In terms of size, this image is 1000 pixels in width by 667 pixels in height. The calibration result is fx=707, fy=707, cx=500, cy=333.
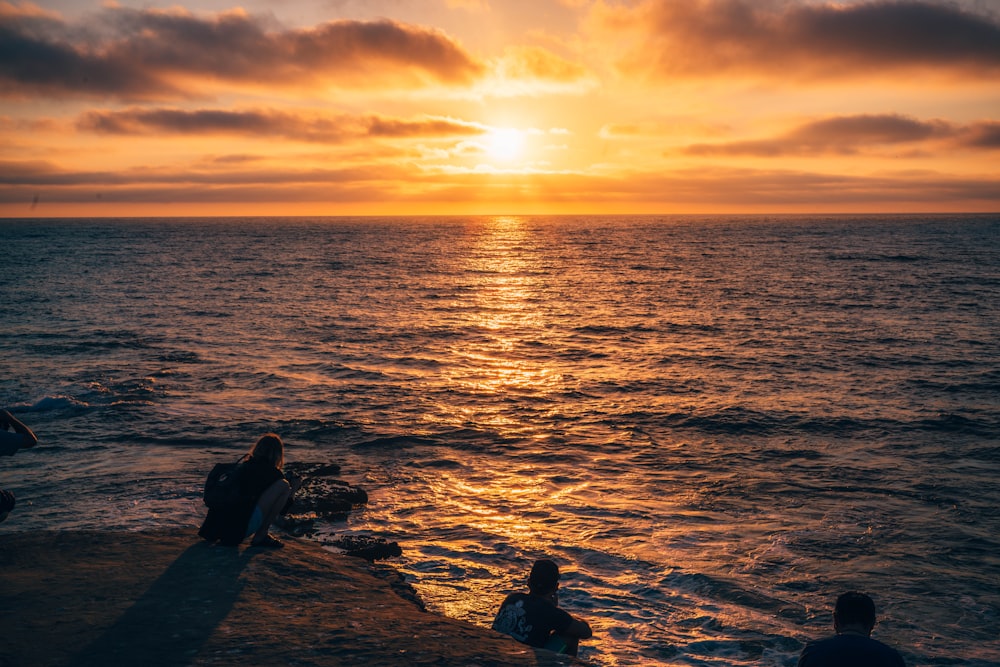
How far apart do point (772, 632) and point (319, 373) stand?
20.4 m

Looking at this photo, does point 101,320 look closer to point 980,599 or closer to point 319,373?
point 319,373

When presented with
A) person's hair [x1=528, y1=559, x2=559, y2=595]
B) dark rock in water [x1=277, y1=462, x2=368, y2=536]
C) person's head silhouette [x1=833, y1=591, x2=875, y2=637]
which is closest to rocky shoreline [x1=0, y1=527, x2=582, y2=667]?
person's hair [x1=528, y1=559, x2=559, y2=595]

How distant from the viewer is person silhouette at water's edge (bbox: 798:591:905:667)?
5.20 meters

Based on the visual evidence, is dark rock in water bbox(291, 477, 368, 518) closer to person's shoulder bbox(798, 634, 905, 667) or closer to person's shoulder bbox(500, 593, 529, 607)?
person's shoulder bbox(500, 593, 529, 607)

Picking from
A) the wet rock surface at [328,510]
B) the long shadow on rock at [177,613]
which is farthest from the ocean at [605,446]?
the long shadow on rock at [177,613]

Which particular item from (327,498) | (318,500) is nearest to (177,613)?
(318,500)

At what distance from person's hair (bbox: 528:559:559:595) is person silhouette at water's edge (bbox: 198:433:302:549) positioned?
3530 millimetres

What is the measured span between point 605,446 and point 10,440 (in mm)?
13098

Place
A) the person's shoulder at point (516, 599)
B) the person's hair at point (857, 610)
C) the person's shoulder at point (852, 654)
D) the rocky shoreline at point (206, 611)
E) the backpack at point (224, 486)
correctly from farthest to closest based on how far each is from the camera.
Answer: the backpack at point (224, 486) → the person's shoulder at point (516, 599) → the rocky shoreline at point (206, 611) → the person's hair at point (857, 610) → the person's shoulder at point (852, 654)

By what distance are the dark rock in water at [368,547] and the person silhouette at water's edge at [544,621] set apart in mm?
4173

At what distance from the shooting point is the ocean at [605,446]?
10.3 metres

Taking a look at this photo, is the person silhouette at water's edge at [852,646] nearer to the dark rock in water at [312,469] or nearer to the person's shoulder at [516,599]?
the person's shoulder at [516,599]

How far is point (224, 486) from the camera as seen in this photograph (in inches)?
336

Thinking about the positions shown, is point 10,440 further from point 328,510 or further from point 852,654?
point 852,654
